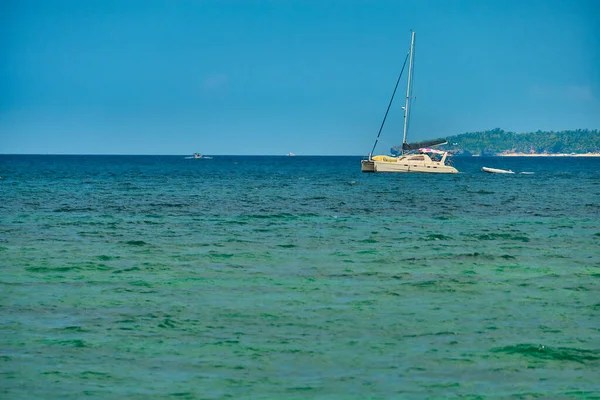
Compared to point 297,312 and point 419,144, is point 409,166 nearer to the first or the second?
point 419,144

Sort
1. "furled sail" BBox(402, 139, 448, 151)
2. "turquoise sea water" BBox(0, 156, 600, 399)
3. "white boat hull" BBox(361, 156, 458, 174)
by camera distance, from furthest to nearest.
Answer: "furled sail" BBox(402, 139, 448, 151) → "white boat hull" BBox(361, 156, 458, 174) → "turquoise sea water" BBox(0, 156, 600, 399)

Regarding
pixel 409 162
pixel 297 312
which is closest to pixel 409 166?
pixel 409 162

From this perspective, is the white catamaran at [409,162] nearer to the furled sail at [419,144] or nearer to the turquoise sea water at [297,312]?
Result: the furled sail at [419,144]

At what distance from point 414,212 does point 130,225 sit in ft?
47.3

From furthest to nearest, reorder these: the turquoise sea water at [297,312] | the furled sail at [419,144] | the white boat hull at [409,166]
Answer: the furled sail at [419,144] → the white boat hull at [409,166] → the turquoise sea water at [297,312]

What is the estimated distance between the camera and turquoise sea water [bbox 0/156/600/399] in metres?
10.7

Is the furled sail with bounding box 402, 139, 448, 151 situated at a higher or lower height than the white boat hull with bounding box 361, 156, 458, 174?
higher

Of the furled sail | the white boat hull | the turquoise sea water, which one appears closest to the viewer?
the turquoise sea water

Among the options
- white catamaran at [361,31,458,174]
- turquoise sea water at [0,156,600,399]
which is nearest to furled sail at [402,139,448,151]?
white catamaran at [361,31,458,174]

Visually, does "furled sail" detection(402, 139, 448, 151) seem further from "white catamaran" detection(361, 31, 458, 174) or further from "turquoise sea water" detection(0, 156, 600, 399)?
"turquoise sea water" detection(0, 156, 600, 399)

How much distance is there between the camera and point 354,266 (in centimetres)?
1998

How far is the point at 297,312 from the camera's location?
1445 cm

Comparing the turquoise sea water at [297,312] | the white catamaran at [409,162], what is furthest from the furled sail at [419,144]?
the turquoise sea water at [297,312]

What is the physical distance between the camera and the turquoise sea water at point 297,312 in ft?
35.2
